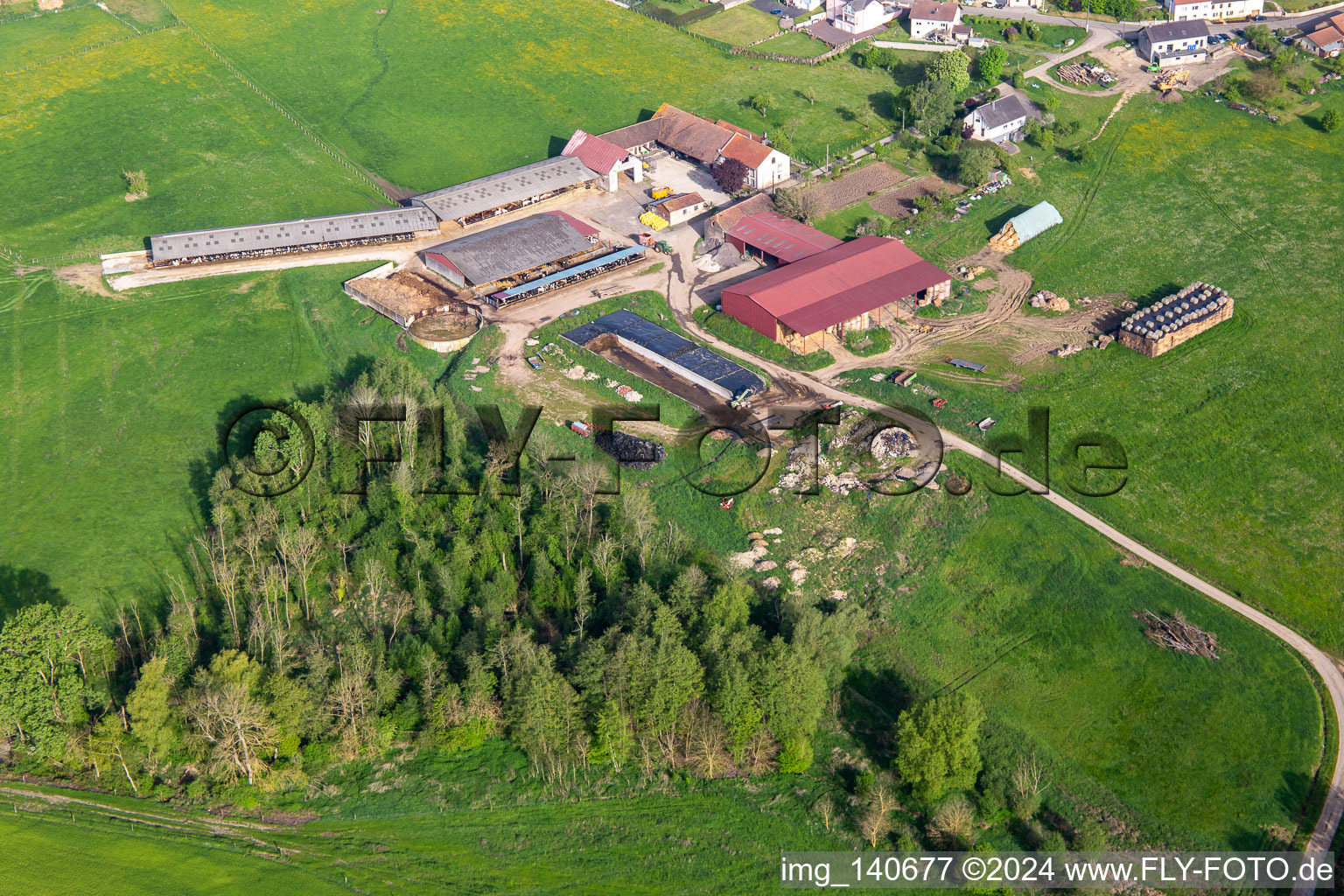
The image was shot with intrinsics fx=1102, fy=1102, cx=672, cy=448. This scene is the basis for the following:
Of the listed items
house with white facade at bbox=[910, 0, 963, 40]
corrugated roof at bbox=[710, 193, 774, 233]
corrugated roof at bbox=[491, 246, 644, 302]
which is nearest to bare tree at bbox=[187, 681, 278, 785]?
corrugated roof at bbox=[491, 246, 644, 302]

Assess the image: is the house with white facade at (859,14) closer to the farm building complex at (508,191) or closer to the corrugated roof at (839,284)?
the farm building complex at (508,191)

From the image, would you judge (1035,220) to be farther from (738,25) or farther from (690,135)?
(738,25)

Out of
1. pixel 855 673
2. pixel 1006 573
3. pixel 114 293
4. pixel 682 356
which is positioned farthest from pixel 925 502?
pixel 114 293

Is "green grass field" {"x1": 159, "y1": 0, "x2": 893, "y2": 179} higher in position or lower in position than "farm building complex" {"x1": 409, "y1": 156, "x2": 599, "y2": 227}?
higher

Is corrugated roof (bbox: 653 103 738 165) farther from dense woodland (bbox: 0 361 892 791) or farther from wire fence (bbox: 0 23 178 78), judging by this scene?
wire fence (bbox: 0 23 178 78)

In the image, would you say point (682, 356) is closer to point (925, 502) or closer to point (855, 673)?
point (925, 502)

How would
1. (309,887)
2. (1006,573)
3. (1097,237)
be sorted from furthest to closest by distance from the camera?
1. (1097,237)
2. (1006,573)
3. (309,887)

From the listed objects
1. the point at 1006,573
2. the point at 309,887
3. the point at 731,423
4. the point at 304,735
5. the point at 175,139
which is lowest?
the point at 309,887

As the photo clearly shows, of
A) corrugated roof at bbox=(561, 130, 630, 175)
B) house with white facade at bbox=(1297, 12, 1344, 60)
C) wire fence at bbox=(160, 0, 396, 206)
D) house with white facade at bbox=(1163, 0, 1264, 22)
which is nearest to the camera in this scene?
wire fence at bbox=(160, 0, 396, 206)
